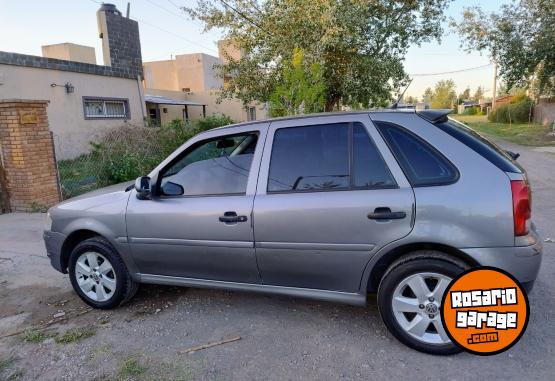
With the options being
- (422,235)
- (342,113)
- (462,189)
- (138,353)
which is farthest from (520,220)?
(138,353)

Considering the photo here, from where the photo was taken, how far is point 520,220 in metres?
2.51

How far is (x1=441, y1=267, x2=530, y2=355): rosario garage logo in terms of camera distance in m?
2.50

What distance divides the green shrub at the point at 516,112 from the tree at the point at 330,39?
21443 mm

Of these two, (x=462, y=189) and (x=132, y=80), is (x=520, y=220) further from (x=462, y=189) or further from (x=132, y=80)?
(x=132, y=80)

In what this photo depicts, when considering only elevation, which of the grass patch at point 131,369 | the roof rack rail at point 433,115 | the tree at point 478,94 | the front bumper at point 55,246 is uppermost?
the tree at point 478,94

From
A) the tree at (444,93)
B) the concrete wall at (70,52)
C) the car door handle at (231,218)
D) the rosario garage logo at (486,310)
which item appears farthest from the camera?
the tree at (444,93)

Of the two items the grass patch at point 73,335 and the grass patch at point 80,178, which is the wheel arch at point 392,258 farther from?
the grass patch at point 80,178

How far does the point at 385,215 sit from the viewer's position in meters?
2.67

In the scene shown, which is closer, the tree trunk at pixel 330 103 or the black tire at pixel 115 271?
the black tire at pixel 115 271

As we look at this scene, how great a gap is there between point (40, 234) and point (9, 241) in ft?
1.40

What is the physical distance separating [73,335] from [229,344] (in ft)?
4.48

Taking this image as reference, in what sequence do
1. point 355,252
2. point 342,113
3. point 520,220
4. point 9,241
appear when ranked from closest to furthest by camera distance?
1. point 520,220
2. point 355,252
3. point 342,113
4. point 9,241

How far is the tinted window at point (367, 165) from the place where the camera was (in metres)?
2.76

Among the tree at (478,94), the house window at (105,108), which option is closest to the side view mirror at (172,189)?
the house window at (105,108)
